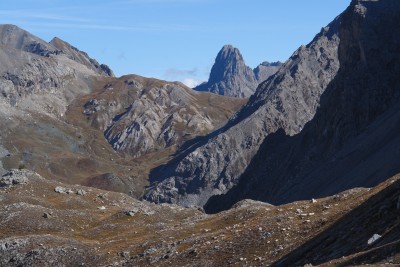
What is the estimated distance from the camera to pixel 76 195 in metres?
95.2

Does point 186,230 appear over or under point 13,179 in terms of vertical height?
under

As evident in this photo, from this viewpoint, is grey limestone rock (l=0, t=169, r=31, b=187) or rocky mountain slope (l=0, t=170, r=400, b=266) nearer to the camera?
rocky mountain slope (l=0, t=170, r=400, b=266)

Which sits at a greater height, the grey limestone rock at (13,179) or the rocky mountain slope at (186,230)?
the grey limestone rock at (13,179)

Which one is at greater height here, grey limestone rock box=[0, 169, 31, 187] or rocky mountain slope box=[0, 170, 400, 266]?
grey limestone rock box=[0, 169, 31, 187]

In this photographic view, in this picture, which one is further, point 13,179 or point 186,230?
point 13,179

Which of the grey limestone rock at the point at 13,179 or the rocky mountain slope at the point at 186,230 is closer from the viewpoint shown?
the rocky mountain slope at the point at 186,230

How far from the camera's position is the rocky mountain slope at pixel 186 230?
4050cm

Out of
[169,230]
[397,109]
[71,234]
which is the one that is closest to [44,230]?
[71,234]

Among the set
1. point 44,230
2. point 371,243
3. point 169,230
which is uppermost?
point 44,230

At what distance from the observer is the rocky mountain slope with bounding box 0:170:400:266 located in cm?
4050

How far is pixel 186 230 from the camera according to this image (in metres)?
66.8

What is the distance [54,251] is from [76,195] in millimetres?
32501

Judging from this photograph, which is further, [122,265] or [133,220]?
[133,220]

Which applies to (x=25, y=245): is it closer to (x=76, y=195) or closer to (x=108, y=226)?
(x=108, y=226)
